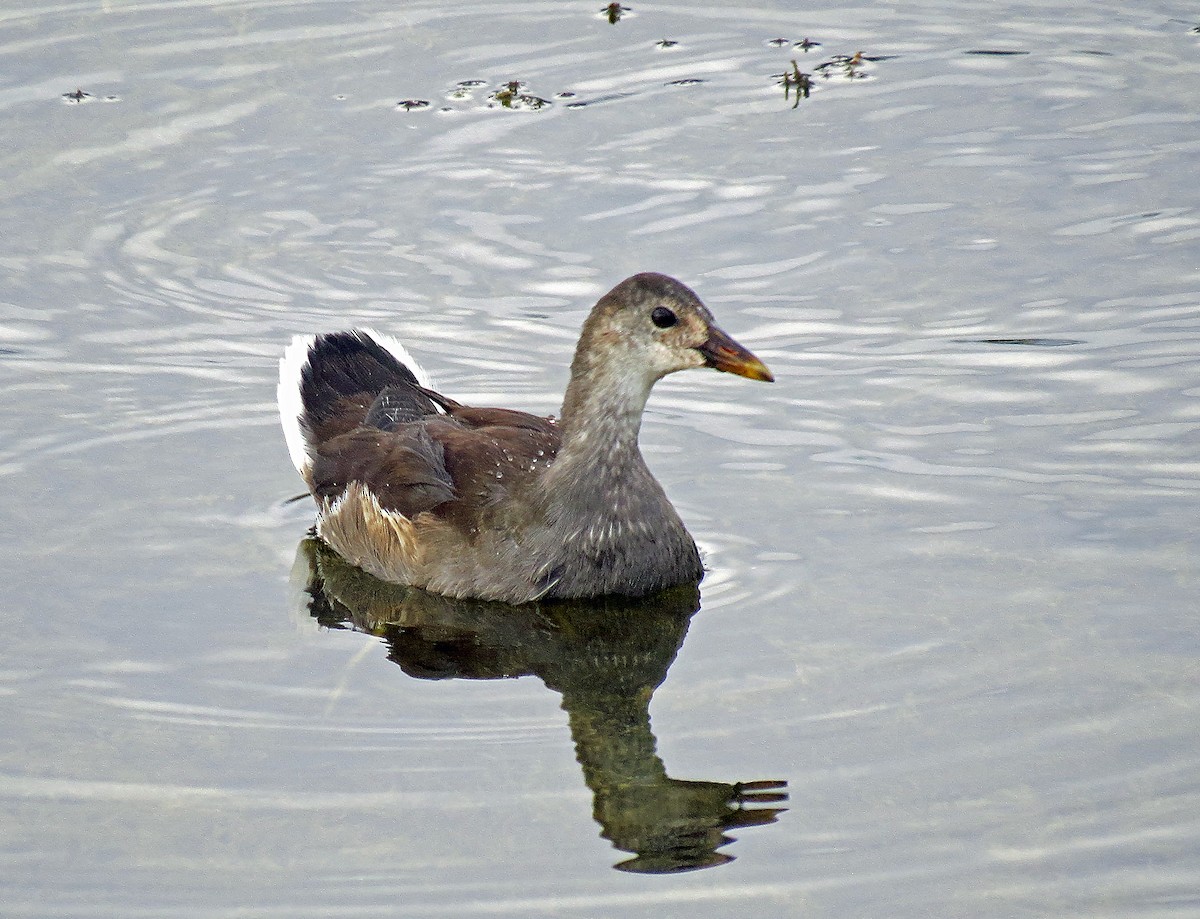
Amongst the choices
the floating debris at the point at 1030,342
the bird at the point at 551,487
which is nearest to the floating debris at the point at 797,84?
the floating debris at the point at 1030,342

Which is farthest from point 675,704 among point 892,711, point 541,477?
point 541,477

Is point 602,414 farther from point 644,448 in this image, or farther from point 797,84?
point 797,84

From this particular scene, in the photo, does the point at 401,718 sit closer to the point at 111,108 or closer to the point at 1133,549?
the point at 1133,549

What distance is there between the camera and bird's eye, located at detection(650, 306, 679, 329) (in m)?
8.56

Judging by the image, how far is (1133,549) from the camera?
879cm

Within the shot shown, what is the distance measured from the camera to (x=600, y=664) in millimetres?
8375

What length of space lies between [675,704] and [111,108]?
8199 mm

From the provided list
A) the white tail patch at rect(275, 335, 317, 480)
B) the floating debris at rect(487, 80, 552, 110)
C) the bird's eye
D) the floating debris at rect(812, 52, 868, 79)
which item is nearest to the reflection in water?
the white tail patch at rect(275, 335, 317, 480)

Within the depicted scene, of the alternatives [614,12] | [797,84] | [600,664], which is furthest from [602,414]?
[614,12]

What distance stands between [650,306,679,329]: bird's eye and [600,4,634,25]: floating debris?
7441 mm

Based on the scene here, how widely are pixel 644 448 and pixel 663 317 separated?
1755mm

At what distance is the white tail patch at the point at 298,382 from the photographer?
9883 mm

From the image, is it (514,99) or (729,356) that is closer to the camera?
(729,356)

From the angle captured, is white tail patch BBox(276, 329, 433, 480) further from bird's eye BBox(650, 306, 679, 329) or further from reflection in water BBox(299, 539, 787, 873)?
bird's eye BBox(650, 306, 679, 329)
